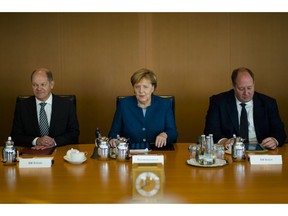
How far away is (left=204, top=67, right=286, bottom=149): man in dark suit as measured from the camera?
3639 millimetres

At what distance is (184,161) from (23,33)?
3320 mm

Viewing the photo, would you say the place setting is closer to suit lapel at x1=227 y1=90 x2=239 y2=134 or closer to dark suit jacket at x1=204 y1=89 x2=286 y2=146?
dark suit jacket at x1=204 y1=89 x2=286 y2=146

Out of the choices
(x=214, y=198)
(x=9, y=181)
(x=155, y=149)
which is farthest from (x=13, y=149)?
(x=214, y=198)

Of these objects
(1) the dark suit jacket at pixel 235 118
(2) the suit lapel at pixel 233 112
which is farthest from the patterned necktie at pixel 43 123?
(2) the suit lapel at pixel 233 112

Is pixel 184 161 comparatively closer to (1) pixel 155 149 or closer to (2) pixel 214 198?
(1) pixel 155 149

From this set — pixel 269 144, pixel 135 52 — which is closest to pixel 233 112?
pixel 269 144

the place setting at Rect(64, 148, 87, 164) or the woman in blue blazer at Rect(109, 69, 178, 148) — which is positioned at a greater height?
the woman in blue blazer at Rect(109, 69, 178, 148)

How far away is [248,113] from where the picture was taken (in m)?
3.75

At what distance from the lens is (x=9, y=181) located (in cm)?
241

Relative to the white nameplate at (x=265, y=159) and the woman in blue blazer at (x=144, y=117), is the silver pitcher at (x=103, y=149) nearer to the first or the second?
the woman in blue blazer at (x=144, y=117)

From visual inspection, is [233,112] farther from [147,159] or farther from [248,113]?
[147,159]

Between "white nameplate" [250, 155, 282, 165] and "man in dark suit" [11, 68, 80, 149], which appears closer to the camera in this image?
"white nameplate" [250, 155, 282, 165]

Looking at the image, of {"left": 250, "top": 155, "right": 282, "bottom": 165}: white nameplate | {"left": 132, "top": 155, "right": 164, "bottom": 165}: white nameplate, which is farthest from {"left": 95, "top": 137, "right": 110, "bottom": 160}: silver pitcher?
{"left": 250, "top": 155, "right": 282, "bottom": 165}: white nameplate

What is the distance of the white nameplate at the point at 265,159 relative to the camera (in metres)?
2.77
